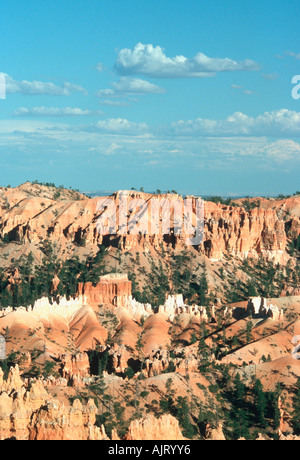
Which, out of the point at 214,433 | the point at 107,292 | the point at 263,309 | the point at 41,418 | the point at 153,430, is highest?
the point at 107,292

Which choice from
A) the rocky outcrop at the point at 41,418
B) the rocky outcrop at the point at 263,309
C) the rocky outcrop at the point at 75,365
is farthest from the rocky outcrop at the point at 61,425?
A: the rocky outcrop at the point at 263,309

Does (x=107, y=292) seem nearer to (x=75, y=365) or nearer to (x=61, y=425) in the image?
(x=75, y=365)

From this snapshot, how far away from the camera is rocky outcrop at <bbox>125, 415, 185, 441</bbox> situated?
10512 centimetres

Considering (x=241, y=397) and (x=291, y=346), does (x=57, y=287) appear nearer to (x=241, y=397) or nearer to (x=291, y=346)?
(x=291, y=346)

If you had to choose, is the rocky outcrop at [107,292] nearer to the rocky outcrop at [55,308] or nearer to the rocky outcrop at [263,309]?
the rocky outcrop at [55,308]

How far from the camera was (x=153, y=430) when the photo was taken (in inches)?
4171

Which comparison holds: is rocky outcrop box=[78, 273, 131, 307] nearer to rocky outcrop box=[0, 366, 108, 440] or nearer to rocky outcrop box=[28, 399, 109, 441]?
rocky outcrop box=[0, 366, 108, 440]

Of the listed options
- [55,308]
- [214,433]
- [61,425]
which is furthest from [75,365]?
[61,425]

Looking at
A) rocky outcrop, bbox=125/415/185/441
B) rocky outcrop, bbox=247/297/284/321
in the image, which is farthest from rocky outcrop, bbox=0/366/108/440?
rocky outcrop, bbox=247/297/284/321

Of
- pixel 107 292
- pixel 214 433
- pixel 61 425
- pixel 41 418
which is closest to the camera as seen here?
pixel 61 425

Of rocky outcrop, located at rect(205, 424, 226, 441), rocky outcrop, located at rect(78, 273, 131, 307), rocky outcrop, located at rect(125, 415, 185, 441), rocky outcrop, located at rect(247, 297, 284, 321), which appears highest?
rocky outcrop, located at rect(78, 273, 131, 307)

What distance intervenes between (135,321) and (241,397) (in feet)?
149
